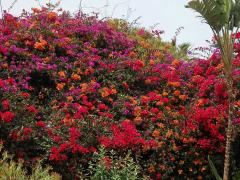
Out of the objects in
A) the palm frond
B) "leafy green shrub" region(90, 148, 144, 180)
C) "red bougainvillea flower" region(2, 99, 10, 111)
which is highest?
the palm frond

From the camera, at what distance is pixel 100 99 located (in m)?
12.7

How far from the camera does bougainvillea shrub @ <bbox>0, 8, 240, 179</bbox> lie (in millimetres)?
10367

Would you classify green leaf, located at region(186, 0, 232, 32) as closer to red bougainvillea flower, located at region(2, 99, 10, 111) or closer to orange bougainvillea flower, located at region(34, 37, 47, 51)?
red bougainvillea flower, located at region(2, 99, 10, 111)

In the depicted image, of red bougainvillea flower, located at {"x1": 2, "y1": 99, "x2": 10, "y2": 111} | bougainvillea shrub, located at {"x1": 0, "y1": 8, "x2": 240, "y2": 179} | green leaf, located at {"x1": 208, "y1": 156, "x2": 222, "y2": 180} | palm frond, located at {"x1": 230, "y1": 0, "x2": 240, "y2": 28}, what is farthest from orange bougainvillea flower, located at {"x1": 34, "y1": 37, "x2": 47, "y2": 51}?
green leaf, located at {"x1": 208, "y1": 156, "x2": 222, "y2": 180}

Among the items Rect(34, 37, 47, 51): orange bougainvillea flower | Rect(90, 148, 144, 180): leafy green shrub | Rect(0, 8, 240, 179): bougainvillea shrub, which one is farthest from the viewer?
Rect(34, 37, 47, 51): orange bougainvillea flower

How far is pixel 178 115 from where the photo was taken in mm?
11789

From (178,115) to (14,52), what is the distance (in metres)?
4.48

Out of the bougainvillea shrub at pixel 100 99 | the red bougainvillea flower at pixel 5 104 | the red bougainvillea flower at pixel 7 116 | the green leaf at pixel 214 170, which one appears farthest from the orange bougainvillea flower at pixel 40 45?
the green leaf at pixel 214 170

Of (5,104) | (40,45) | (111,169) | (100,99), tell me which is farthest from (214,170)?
(40,45)

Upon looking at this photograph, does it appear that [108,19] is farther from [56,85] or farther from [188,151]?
[188,151]

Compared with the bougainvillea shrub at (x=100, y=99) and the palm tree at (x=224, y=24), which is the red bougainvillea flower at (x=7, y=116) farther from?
the palm tree at (x=224, y=24)

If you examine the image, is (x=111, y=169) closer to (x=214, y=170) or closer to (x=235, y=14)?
(x=214, y=170)

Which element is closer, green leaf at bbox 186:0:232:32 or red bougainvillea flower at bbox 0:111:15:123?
red bougainvillea flower at bbox 0:111:15:123

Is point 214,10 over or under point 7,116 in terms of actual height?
over
